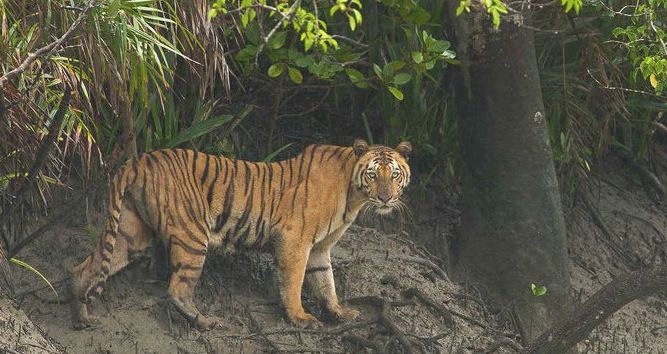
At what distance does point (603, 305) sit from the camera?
23.7 feet

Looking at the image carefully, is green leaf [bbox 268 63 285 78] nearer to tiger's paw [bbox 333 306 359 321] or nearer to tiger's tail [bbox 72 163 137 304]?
tiger's tail [bbox 72 163 137 304]

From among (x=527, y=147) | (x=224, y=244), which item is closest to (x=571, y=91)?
(x=527, y=147)

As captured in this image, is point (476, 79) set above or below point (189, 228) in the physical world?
above

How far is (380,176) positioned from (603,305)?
73.5 inches

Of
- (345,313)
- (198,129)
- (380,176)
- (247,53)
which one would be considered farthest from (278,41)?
(345,313)

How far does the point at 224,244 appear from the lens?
8.68 metres

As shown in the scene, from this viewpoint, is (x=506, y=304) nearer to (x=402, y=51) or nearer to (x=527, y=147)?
(x=527, y=147)

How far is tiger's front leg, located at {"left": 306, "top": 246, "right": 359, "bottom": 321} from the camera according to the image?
8.88 meters

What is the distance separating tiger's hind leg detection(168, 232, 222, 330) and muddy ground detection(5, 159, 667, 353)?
149mm

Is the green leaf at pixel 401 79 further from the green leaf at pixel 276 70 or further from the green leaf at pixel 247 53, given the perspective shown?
the green leaf at pixel 247 53

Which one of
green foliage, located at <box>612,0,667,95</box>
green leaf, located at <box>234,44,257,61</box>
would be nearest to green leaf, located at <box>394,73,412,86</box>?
green leaf, located at <box>234,44,257,61</box>

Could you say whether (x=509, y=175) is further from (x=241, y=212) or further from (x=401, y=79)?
(x=241, y=212)

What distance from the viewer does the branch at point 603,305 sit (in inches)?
285

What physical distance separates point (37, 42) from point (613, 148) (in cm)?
511
